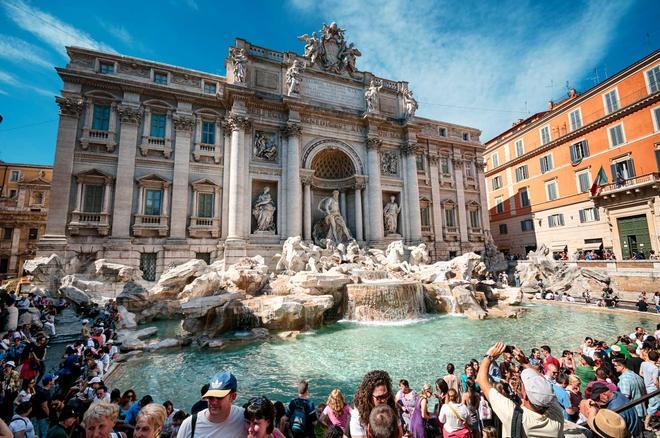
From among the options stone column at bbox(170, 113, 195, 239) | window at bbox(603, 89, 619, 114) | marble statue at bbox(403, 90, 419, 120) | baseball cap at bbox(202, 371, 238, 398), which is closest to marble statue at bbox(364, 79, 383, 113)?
marble statue at bbox(403, 90, 419, 120)

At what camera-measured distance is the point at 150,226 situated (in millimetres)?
14609

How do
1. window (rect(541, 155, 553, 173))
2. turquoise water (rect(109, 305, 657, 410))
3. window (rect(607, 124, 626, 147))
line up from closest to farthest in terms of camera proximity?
turquoise water (rect(109, 305, 657, 410)), window (rect(607, 124, 626, 147)), window (rect(541, 155, 553, 173))

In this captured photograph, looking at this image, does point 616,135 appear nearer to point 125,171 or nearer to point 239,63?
point 239,63

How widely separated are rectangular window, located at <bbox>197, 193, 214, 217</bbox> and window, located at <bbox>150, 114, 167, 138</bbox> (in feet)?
12.5

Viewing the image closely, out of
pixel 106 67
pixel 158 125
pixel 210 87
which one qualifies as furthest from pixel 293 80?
pixel 106 67

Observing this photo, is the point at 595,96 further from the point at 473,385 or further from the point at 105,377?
the point at 105,377

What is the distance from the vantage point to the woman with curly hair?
2.08 m

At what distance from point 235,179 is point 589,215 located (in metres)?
22.8

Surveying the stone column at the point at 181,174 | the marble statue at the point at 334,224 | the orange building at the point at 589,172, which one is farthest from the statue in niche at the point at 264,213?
the orange building at the point at 589,172

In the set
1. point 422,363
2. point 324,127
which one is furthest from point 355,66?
point 422,363

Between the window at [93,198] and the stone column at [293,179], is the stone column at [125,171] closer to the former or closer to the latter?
the window at [93,198]

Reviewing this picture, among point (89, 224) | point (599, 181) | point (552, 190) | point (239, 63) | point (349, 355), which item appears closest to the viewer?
point (349, 355)

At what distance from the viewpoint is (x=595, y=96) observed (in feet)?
64.8

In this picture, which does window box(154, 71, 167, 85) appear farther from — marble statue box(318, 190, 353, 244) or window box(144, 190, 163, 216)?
marble statue box(318, 190, 353, 244)
